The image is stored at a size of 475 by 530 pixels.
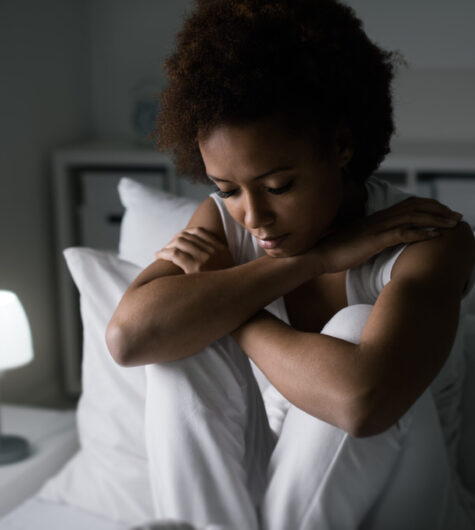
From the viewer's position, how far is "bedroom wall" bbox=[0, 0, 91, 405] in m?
2.38

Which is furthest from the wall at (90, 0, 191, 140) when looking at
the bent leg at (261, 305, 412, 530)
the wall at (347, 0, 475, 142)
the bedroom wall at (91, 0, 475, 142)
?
the bent leg at (261, 305, 412, 530)

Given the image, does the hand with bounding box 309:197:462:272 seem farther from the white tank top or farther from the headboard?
the headboard

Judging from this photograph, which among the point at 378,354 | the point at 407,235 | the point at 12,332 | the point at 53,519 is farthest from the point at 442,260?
the point at 12,332

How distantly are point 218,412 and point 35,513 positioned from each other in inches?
20.8

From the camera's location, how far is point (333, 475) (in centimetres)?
93

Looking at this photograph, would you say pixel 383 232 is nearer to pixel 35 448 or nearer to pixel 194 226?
pixel 194 226

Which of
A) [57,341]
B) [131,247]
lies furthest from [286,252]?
[57,341]

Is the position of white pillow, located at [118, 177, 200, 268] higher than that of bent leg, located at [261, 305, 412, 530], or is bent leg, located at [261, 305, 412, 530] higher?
white pillow, located at [118, 177, 200, 268]

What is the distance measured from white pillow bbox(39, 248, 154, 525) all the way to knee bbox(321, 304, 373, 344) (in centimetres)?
43

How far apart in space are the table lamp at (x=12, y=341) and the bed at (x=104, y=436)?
325 mm

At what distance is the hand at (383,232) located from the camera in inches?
40.4

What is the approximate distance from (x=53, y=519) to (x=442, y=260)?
2.78 feet

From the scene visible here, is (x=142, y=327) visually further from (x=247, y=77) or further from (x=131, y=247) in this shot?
(x=131, y=247)

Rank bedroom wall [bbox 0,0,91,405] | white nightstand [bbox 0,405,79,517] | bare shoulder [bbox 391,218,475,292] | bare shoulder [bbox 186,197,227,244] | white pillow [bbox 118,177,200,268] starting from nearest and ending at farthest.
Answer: bare shoulder [bbox 391,218,475,292] → bare shoulder [bbox 186,197,227,244] → white pillow [bbox 118,177,200,268] → white nightstand [bbox 0,405,79,517] → bedroom wall [bbox 0,0,91,405]
